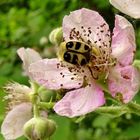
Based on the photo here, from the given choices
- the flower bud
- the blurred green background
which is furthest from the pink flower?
the flower bud

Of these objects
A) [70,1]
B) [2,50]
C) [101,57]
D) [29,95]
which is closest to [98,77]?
[101,57]

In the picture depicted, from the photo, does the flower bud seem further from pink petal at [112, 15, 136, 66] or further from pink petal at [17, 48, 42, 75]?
pink petal at [112, 15, 136, 66]

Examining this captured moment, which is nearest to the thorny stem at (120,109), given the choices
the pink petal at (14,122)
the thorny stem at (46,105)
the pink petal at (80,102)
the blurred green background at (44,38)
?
the pink petal at (80,102)

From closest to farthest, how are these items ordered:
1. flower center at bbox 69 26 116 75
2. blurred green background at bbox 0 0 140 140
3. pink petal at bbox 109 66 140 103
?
pink petal at bbox 109 66 140 103 → flower center at bbox 69 26 116 75 → blurred green background at bbox 0 0 140 140

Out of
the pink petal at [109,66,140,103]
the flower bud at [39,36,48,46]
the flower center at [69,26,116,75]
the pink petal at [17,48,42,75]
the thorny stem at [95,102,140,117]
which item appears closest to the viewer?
the pink petal at [109,66,140,103]

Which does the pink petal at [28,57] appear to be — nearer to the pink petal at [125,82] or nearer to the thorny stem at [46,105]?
the thorny stem at [46,105]
